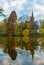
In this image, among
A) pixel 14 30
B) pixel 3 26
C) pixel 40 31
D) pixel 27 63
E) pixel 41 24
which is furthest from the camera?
pixel 41 24

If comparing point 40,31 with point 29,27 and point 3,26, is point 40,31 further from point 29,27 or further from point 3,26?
point 3,26

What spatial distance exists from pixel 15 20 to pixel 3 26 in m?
5.49

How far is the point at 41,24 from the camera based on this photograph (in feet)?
308

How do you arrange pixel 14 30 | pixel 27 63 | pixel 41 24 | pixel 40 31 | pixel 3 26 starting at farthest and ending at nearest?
1. pixel 41 24
2. pixel 40 31
3. pixel 3 26
4. pixel 14 30
5. pixel 27 63

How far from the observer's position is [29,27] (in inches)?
3118

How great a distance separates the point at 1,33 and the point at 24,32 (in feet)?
24.6

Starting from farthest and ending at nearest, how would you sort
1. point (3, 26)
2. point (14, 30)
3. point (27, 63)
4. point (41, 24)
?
point (41, 24)
point (3, 26)
point (14, 30)
point (27, 63)

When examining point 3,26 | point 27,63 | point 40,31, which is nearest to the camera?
point 27,63

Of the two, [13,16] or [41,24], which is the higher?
[13,16]

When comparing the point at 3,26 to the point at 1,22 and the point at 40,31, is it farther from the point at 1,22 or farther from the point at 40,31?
the point at 40,31

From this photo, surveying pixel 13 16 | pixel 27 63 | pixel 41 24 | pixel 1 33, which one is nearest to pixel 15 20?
pixel 13 16

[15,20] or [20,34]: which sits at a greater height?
[15,20]

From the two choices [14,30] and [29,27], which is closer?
[14,30]

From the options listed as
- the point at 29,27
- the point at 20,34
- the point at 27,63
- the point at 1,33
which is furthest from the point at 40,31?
the point at 27,63
